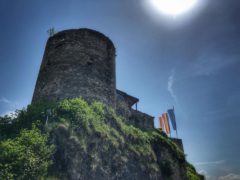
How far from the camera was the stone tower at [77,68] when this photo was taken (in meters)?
11.6

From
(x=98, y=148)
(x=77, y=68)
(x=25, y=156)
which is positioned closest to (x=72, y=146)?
(x=98, y=148)

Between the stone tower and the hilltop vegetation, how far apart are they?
1.10 metres

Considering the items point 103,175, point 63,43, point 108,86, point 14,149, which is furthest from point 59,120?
point 63,43

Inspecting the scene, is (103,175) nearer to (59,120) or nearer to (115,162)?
(115,162)

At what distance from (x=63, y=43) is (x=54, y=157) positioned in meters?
7.97

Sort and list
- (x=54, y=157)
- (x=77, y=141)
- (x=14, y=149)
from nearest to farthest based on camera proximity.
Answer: (x=14, y=149) → (x=54, y=157) → (x=77, y=141)

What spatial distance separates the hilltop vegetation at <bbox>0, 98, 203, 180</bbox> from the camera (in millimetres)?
6738

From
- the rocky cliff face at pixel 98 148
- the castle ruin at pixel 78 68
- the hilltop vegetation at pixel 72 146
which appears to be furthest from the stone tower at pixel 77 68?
the rocky cliff face at pixel 98 148

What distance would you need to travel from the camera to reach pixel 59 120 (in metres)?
8.84

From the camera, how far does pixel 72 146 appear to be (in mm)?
7984

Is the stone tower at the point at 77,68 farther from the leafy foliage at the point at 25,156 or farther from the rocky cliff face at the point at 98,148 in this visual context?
the leafy foliage at the point at 25,156

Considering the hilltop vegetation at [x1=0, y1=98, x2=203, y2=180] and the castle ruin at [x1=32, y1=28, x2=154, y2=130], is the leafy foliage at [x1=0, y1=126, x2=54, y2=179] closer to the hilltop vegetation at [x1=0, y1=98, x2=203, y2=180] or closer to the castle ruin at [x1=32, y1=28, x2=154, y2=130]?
the hilltop vegetation at [x1=0, y1=98, x2=203, y2=180]

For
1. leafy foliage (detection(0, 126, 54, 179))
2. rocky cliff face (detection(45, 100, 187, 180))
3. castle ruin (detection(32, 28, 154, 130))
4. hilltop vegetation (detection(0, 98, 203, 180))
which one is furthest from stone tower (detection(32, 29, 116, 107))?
leafy foliage (detection(0, 126, 54, 179))

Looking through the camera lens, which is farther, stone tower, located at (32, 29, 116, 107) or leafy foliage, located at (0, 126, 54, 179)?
stone tower, located at (32, 29, 116, 107)
